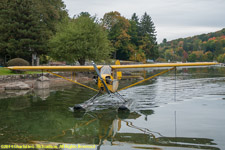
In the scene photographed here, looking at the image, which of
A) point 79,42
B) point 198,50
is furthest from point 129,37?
point 198,50

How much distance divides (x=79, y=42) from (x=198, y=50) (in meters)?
143

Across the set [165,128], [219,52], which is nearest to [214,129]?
[165,128]

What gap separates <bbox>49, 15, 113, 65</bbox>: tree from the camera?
29.0m

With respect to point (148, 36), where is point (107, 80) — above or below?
below

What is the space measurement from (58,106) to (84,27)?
20074 millimetres

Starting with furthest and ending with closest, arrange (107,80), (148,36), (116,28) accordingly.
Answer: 1. (148,36)
2. (116,28)
3. (107,80)

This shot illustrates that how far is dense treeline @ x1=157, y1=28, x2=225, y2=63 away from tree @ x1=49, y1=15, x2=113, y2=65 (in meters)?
Result: 93.9

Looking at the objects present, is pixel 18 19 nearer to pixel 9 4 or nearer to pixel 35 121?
pixel 9 4

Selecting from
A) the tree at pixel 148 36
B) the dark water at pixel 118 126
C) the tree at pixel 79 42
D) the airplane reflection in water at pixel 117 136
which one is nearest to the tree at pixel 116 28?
the tree at pixel 148 36

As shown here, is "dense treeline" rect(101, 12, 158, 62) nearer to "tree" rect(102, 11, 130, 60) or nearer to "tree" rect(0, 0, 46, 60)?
"tree" rect(102, 11, 130, 60)

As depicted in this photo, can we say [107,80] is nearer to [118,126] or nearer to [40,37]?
[118,126]

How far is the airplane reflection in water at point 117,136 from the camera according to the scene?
632 cm

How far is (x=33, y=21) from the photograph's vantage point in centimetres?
2927

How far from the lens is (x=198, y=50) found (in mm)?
158000
